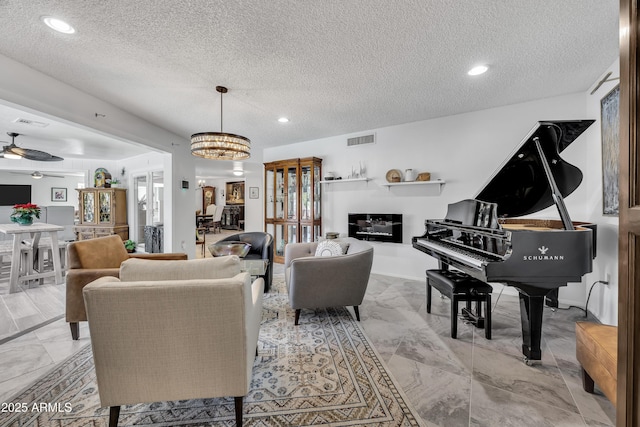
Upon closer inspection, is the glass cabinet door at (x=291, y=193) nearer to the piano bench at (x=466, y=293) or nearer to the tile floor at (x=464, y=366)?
the tile floor at (x=464, y=366)

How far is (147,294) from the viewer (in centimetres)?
126

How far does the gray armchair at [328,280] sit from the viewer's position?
8.32 feet

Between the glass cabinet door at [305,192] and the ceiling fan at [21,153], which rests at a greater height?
the ceiling fan at [21,153]

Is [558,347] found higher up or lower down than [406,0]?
→ lower down

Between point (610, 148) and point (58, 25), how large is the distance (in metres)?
4.84

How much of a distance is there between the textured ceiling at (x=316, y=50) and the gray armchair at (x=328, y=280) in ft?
6.23

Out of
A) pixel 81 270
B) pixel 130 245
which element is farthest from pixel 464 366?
pixel 130 245

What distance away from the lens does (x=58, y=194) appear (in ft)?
29.9

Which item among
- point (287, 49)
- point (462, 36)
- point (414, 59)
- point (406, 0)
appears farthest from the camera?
point (414, 59)

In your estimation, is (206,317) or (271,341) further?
(271,341)

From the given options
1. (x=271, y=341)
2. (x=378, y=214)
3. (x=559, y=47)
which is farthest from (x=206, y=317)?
(x=378, y=214)

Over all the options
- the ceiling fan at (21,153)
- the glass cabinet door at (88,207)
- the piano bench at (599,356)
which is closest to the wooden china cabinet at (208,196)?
the glass cabinet door at (88,207)

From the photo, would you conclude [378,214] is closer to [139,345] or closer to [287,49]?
[287,49]

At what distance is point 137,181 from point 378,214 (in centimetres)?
610
